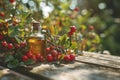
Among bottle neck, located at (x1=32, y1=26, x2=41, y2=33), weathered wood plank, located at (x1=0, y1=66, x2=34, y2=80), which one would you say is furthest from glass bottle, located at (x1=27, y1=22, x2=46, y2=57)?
weathered wood plank, located at (x1=0, y1=66, x2=34, y2=80)

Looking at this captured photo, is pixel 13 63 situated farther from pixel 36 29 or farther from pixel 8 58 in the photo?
pixel 36 29

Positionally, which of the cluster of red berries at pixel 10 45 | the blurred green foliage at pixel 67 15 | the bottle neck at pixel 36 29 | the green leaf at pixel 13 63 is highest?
the blurred green foliage at pixel 67 15

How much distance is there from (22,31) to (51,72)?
1.99 feet

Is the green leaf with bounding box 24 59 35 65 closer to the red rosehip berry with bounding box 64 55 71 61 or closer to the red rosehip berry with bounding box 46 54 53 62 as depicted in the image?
the red rosehip berry with bounding box 46 54 53 62

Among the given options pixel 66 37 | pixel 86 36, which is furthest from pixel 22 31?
pixel 86 36

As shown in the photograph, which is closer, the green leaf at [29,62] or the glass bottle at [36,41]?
the green leaf at [29,62]

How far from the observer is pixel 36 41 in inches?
91.8

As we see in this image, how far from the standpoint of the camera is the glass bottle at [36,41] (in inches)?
90.6

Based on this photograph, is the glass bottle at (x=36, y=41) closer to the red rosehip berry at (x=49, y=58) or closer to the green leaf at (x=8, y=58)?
the red rosehip berry at (x=49, y=58)

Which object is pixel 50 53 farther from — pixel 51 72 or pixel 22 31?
pixel 51 72

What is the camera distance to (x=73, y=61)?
7.56ft

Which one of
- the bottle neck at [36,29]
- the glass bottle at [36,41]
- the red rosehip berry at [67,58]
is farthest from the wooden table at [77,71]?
the bottle neck at [36,29]

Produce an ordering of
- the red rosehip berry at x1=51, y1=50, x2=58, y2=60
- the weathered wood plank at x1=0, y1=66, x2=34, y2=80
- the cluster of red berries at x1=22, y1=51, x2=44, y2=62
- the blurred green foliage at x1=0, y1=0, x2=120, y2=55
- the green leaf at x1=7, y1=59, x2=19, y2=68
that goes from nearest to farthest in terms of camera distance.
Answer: the weathered wood plank at x1=0, y1=66, x2=34, y2=80, the green leaf at x1=7, y1=59, x2=19, y2=68, the cluster of red berries at x1=22, y1=51, x2=44, y2=62, the red rosehip berry at x1=51, y1=50, x2=58, y2=60, the blurred green foliage at x1=0, y1=0, x2=120, y2=55

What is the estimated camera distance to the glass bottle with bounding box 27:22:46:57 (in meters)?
2.30
